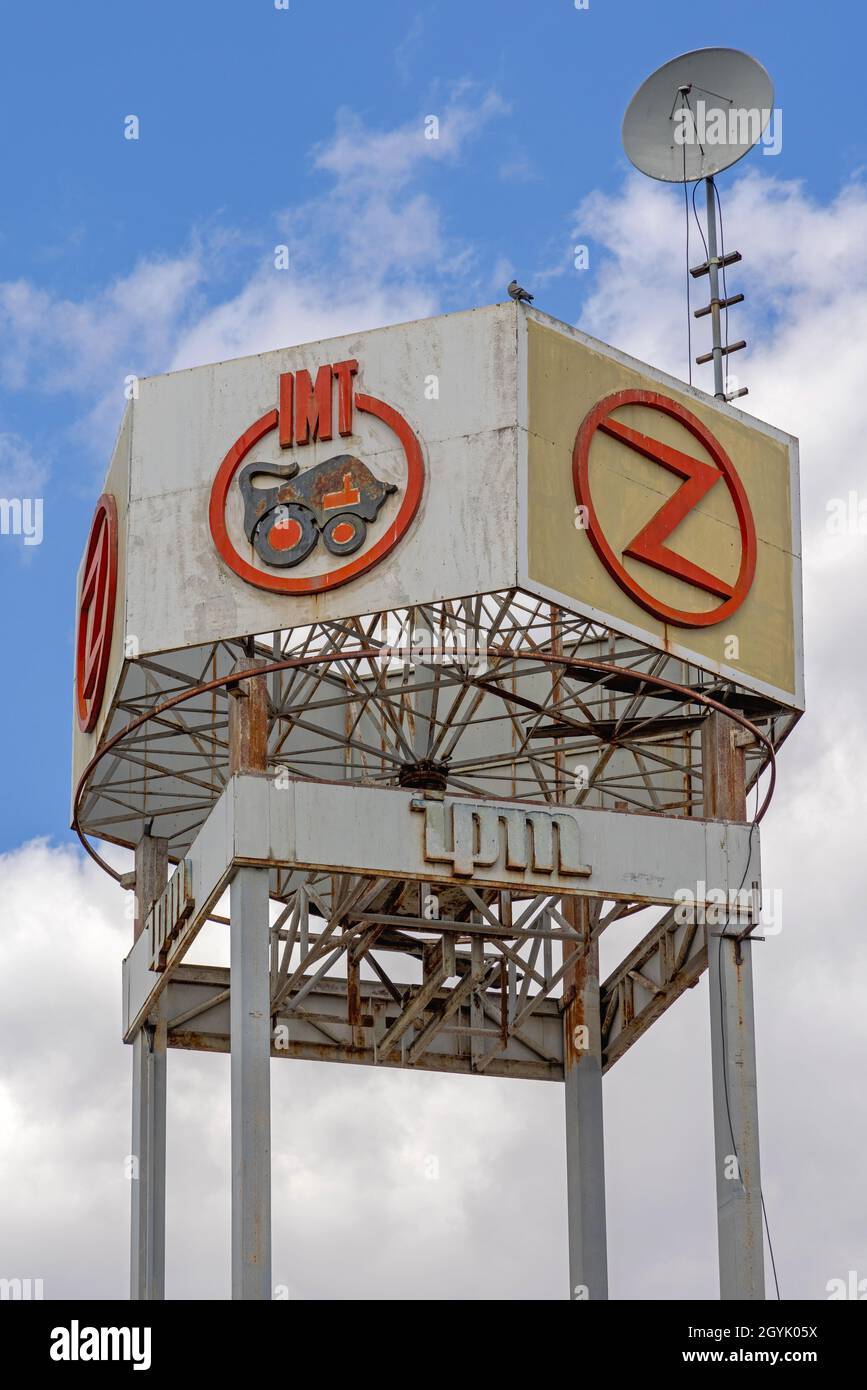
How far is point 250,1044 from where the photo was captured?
189ft

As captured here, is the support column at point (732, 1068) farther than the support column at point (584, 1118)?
No

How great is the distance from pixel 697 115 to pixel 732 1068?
57.9ft

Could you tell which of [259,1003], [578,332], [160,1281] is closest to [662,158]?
[578,332]

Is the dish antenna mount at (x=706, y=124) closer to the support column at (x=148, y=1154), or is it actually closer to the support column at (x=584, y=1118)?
the support column at (x=584, y=1118)

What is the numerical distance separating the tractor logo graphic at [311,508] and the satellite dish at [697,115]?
10.4 metres

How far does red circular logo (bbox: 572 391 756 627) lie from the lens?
59531mm

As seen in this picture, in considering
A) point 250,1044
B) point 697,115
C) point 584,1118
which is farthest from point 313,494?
point 584,1118

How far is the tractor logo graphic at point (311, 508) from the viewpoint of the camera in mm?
59188

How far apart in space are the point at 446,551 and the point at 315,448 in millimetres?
3199

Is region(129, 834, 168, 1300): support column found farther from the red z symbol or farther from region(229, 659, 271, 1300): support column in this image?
the red z symbol
